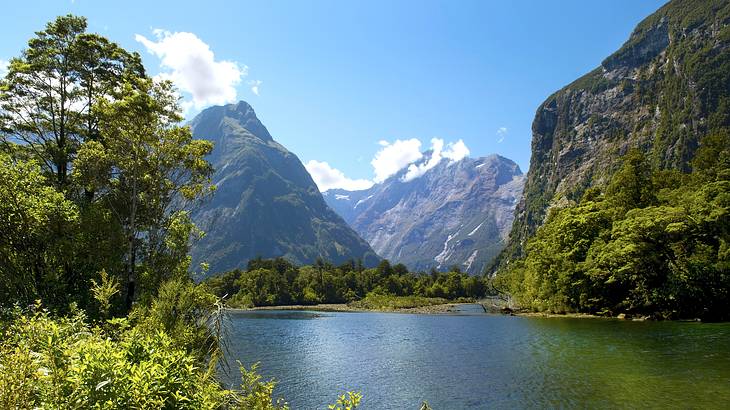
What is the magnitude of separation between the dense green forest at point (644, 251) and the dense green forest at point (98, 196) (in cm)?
7635

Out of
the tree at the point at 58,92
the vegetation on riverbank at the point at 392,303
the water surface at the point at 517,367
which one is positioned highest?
the tree at the point at 58,92

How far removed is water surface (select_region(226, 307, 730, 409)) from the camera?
104 ft

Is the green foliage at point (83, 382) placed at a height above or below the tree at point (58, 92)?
below

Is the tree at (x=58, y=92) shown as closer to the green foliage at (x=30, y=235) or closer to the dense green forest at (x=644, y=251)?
the green foliage at (x=30, y=235)

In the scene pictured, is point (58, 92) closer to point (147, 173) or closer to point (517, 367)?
point (147, 173)

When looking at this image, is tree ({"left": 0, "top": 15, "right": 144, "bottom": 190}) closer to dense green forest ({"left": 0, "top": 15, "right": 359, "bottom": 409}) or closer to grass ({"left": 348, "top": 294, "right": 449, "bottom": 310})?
dense green forest ({"left": 0, "top": 15, "right": 359, "bottom": 409})

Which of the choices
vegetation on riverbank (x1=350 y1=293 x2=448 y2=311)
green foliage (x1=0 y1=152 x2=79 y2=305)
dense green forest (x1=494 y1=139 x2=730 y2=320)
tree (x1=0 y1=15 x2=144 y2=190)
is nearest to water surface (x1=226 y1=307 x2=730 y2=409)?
dense green forest (x1=494 y1=139 x2=730 y2=320)

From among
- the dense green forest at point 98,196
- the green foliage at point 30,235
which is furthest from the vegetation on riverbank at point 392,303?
the green foliage at point 30,235

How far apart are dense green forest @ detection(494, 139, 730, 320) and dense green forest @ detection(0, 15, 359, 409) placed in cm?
7635

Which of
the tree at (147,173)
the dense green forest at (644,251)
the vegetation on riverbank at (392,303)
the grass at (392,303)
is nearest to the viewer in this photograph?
the tree at (147,173)

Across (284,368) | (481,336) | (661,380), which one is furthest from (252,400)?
(481,336)

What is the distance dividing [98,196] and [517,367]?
41997 millimetres

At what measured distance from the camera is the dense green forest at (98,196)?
23.8 meters

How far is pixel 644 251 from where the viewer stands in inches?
3123
